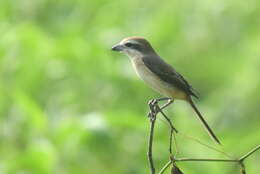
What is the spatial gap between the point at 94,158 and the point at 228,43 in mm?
4848

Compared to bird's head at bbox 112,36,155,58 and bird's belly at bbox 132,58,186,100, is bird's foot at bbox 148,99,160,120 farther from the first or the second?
→ bird's head at bbox 112,36,155,58

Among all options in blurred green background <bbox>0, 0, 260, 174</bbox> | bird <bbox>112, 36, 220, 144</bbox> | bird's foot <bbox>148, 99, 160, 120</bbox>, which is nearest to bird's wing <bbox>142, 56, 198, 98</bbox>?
bird <bbox>112, 36, 220, 144</bbox>

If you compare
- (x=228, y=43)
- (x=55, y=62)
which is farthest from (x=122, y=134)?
(x=228, y=43)

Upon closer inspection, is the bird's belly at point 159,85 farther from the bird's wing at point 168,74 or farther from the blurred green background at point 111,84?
the blurred green background at point 111,84

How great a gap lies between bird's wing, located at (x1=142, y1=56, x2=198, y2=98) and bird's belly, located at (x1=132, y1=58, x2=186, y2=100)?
2 cm

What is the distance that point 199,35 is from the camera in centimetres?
1086

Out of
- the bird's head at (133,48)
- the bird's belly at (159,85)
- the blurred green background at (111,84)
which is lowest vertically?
the blurred green background at (111,84)

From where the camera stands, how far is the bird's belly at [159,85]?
18.7ft

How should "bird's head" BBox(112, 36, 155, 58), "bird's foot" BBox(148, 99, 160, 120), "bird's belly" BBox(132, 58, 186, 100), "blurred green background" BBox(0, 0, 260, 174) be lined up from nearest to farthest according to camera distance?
1. "bird's foot" BBox(148, 99, 160, 120)
2. "bird's belly" BBox(132, 58, 186, 100)
3. "bird's head" BBox(112, 36, 155, 58)
4. "blurred green background" BBox(0, 0, 260, 174)

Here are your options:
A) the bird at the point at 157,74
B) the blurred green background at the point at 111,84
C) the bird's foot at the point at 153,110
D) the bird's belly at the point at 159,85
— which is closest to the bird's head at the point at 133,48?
the bird at the point at 157,74

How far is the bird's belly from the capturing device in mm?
5707

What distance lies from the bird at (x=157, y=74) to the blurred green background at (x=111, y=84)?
18.9 inches

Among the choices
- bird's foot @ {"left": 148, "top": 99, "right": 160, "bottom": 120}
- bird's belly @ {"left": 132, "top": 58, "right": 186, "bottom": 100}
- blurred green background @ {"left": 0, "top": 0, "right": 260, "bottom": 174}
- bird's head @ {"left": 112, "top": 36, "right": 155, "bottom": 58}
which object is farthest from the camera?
blurred green background @ {"left": 0, "top": 0, "right": 260, "bottom": 174}

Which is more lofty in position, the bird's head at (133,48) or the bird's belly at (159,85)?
the bird's head at (133,48)
